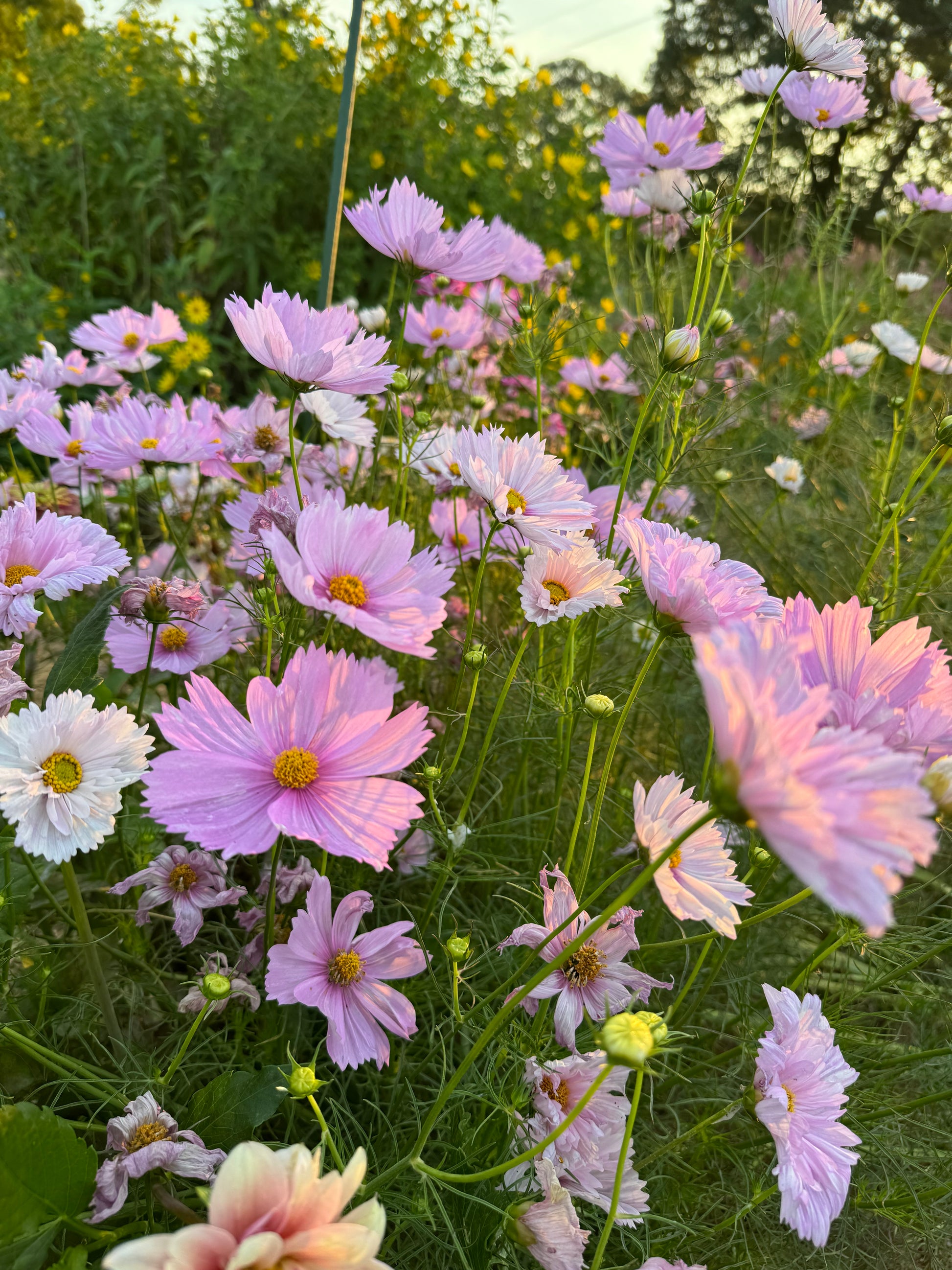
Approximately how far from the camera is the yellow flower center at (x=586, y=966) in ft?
1.79

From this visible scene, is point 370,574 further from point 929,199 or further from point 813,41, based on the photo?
point 929,199

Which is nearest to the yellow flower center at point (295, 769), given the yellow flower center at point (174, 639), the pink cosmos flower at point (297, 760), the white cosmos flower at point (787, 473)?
the pink cosmos flower at point (297, 760)

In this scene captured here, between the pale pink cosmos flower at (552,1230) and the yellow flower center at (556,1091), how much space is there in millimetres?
54

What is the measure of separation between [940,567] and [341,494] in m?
0.72

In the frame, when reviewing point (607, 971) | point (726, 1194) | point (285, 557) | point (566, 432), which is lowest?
point (726, 1194)

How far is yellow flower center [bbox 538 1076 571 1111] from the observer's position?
0.49m

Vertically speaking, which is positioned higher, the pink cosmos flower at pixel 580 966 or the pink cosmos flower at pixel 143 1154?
the pink cosmos flower at pixel 580 966

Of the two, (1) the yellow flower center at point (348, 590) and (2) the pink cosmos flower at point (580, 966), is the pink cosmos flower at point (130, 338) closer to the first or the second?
(1) the yellow flower center at point (348, 590)

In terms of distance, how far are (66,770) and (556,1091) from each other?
0.34m

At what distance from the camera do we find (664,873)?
428 millimetres

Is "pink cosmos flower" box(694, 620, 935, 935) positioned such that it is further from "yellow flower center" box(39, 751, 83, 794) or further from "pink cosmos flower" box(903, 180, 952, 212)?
"pink cosmos flower" box(903, 180, 952, 212)

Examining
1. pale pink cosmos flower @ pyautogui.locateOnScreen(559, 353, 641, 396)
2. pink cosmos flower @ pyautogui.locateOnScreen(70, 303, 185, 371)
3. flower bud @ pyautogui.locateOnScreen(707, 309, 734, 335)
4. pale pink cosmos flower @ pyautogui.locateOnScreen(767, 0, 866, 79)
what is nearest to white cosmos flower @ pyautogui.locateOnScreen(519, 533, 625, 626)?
flower bud @ pyautogui.locateOnScreen(707, 309, 734, 335)

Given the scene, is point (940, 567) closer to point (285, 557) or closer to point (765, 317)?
point (765, 317)

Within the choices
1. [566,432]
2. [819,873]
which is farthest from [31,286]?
[819,873]
